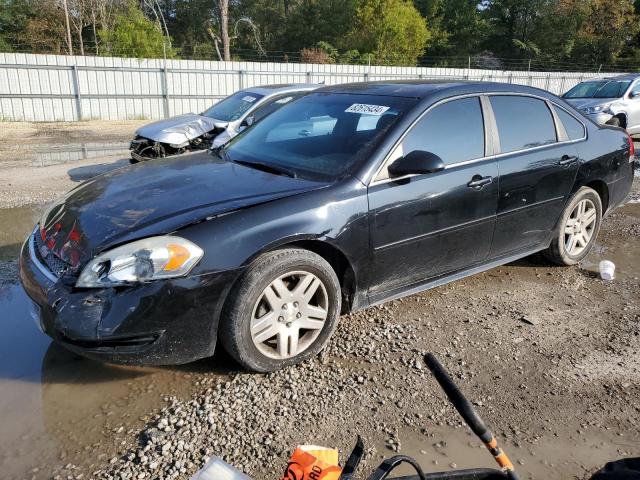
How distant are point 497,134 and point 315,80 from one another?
60.9 feet

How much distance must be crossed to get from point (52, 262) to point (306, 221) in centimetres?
142

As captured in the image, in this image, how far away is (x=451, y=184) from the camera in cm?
369

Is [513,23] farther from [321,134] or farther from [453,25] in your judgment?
[321,134]

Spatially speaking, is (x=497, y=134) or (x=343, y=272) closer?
(x=343, y=272)

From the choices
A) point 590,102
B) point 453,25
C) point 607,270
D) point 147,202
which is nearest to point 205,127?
point 147,202

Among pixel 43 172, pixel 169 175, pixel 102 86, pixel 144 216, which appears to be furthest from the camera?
pixel 102 86

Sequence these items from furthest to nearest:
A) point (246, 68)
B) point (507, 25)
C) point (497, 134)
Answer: point (507, 25)
point (246, 68)
point (497, 134)

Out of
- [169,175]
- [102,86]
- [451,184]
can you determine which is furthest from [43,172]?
[102,86]

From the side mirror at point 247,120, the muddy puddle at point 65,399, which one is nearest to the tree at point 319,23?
the side mirror at point 247,120

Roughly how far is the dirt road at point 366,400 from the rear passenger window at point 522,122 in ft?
4.28

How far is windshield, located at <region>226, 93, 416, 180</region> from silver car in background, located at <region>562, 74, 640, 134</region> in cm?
890

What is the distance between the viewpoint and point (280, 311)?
121 inches

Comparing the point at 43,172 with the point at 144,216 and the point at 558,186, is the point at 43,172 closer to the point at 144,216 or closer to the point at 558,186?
the point at 144,216

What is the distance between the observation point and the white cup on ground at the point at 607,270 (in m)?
4.73
